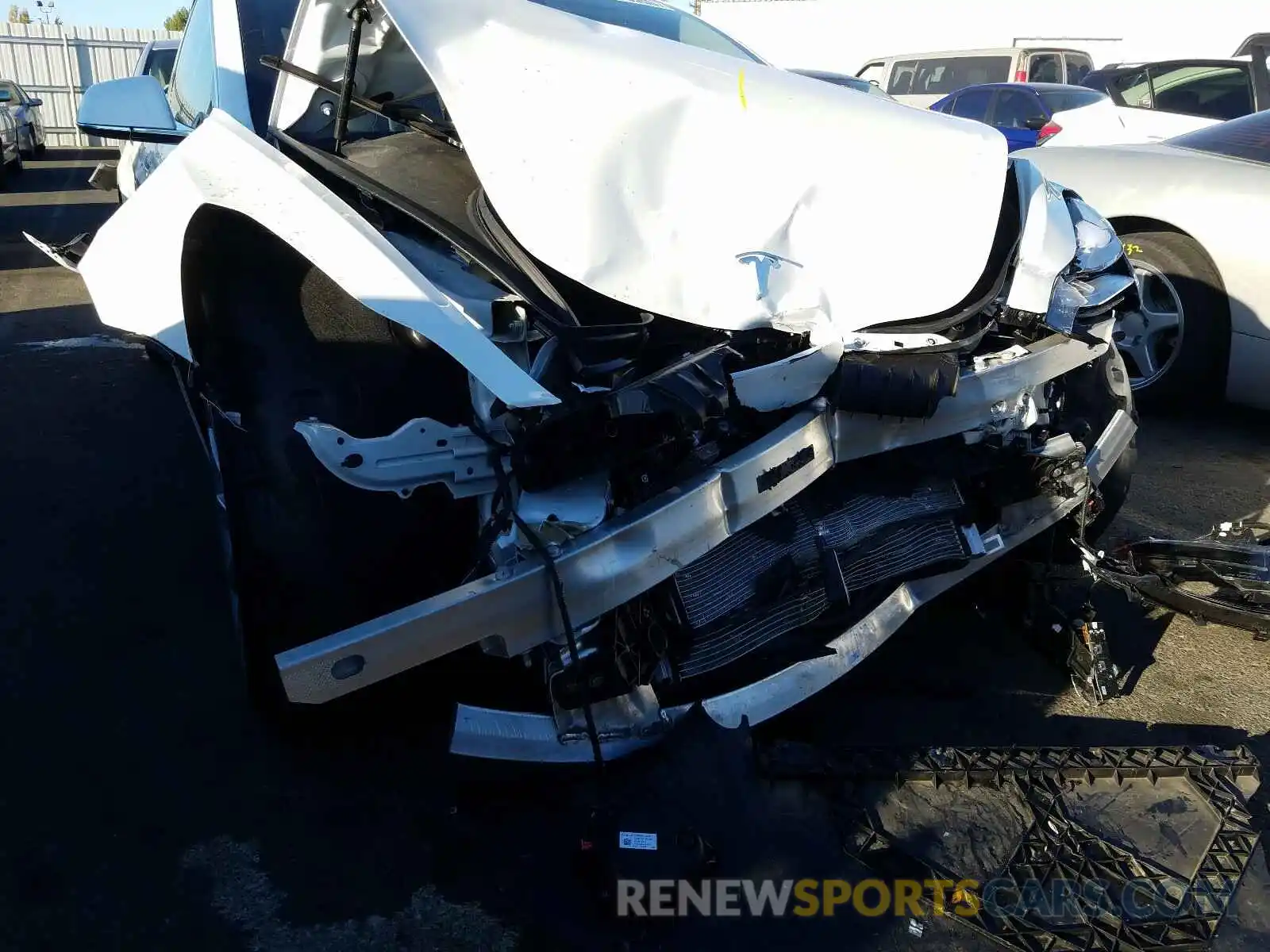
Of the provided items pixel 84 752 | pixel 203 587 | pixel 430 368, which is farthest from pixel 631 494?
pixel 203 587

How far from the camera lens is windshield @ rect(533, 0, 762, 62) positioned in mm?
3270

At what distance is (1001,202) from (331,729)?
2.15 metres

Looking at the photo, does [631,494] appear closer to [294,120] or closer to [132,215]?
[132,215]

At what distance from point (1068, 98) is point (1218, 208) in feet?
16.3

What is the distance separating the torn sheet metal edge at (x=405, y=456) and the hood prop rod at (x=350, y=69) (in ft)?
3.13

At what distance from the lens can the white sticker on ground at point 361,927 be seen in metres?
1.98

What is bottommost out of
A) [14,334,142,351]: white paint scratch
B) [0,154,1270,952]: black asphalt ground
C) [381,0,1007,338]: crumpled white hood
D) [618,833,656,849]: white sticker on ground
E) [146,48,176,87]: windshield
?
[14,334,142,351]: white paint scratch

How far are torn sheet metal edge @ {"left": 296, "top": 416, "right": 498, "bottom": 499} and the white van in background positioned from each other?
12.2 metres

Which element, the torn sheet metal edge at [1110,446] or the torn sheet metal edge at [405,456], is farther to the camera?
the torn sheet metal edge at [1110,446]

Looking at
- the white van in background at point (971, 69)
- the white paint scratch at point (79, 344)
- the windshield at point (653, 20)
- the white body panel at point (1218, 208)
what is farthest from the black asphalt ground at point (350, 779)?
the white van in background at point (971, 69)

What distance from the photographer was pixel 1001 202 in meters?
2.57

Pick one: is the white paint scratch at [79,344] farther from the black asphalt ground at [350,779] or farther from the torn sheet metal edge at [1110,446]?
the torn sheet metal edge at [1110,446]

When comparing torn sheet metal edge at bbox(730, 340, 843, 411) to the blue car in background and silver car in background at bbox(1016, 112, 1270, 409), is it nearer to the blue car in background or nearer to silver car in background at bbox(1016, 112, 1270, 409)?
silver car in background at bbox(1016, 112, 1270, 409)

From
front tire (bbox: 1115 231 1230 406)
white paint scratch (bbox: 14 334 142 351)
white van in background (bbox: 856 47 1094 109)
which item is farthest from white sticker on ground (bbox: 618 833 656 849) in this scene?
white van in background (bbox: 856 47 1094 109)
